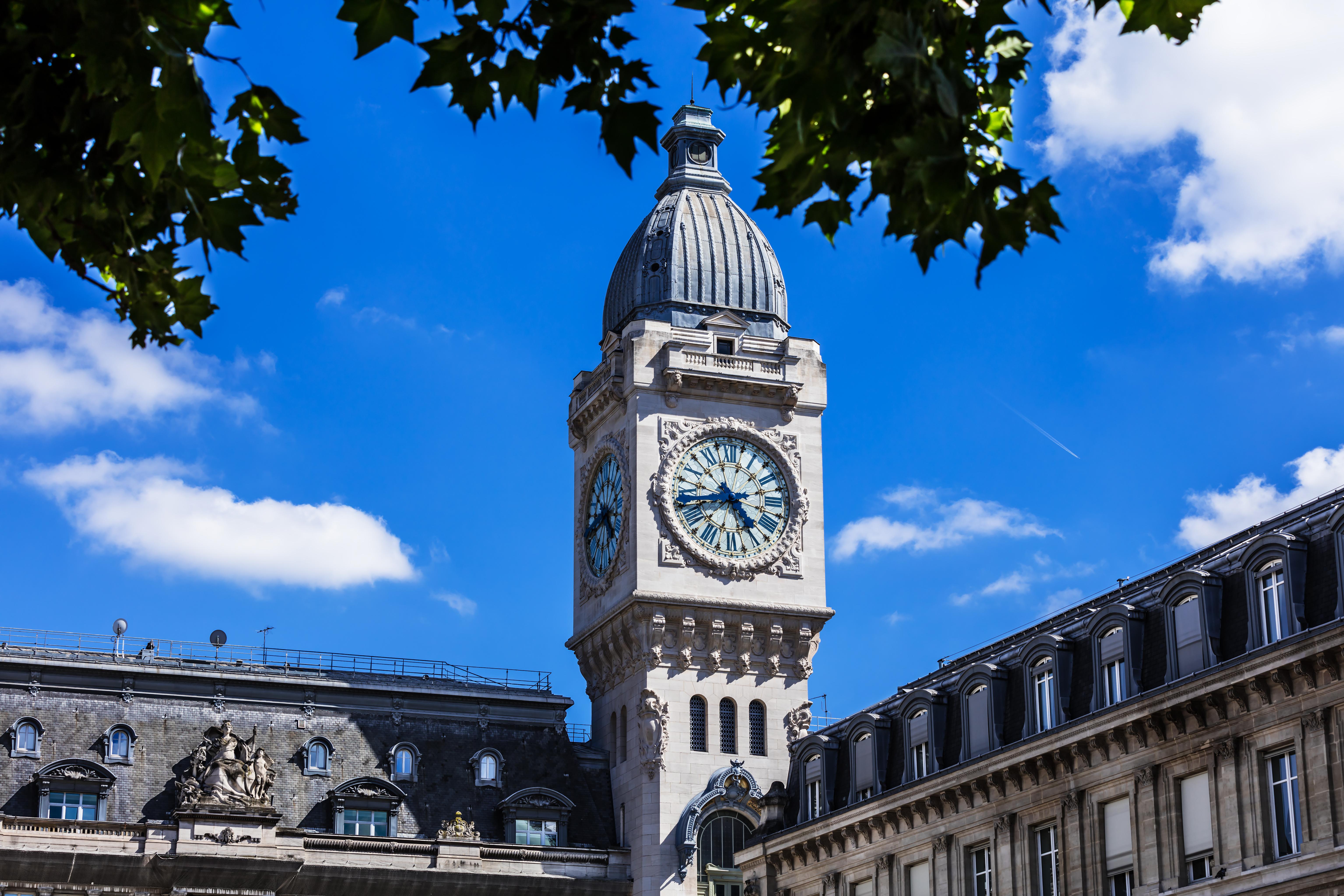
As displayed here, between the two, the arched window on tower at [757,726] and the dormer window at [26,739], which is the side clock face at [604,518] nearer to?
the arched window on tower at [757,726]

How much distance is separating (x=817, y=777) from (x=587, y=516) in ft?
80.8

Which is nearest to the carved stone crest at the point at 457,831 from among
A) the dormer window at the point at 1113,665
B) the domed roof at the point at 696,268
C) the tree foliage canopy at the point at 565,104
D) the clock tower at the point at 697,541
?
the clock tower at the point at 697,541

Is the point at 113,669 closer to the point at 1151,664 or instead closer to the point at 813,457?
the point at 813,457

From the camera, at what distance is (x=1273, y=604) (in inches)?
1828

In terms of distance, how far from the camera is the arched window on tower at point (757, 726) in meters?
83.4

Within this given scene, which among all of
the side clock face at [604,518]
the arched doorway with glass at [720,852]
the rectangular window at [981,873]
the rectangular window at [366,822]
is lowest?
the rectangular window at [981,873]

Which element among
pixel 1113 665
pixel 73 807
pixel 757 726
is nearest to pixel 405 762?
pixel 73 807

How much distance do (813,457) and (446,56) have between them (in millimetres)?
75932

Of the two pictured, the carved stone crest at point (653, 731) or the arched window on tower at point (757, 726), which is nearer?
the carved stone crest at point (653, 731)

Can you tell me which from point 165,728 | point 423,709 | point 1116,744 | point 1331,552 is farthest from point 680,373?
point 1331,552

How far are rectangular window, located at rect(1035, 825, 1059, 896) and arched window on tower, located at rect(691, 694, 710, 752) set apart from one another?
95.1 feet

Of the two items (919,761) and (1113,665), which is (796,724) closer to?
(919,761)

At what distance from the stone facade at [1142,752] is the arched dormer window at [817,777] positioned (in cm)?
195

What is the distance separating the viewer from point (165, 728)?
81.4m
